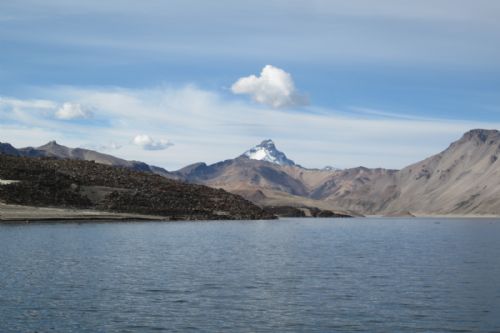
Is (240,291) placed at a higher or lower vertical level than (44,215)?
lower

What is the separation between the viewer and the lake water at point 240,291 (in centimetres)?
4216

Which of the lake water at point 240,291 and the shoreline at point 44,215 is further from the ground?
the shoreline at point 44,215

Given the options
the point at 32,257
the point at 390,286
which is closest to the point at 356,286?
the point at 390,286

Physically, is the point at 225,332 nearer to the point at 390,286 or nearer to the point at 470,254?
the point at 390,286

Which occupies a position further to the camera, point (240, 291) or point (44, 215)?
point (44, 215)

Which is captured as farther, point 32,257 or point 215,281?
point 32,257

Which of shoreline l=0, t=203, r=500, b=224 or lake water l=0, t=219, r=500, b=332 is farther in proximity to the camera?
shoreline l=0, t=203, r=500, b=224

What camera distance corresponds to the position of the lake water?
4216 centimetres

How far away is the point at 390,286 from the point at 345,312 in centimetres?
1480

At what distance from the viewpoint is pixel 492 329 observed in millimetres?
41281

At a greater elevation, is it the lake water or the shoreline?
the shoreline

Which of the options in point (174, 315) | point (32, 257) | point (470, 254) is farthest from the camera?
point (470, 254)

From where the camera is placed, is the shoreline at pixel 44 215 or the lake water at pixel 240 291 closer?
the lake water at pixel 240 291

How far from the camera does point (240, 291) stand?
2169 inches
